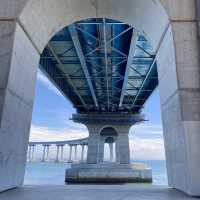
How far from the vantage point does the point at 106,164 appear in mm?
51594

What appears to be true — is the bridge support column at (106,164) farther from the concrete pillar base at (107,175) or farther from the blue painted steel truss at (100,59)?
the blue painted steel truss at (100,59)

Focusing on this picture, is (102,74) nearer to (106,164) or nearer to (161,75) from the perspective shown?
(161,75)

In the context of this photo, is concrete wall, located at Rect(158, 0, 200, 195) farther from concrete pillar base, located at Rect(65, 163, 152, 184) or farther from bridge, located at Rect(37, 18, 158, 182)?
concrete pillar base, located at Rect(65, 163, 152, 184)

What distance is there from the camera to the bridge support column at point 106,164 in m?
47.2

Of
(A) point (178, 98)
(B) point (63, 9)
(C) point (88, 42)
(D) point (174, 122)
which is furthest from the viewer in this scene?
(C) point (88, 42)

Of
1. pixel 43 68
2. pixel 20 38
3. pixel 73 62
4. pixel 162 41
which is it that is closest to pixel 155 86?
pixel 73 62

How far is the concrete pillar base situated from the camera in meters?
46.9

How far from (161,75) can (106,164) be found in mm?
42684

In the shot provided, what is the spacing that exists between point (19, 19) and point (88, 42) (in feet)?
45.1

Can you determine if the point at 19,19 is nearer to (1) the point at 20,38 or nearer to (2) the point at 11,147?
(1) the point at 20,38

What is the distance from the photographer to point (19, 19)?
347 inches

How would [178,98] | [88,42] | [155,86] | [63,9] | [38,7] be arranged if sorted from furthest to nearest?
[155,86]
[88,42]
[63,9]
[38,7]
[178,98]

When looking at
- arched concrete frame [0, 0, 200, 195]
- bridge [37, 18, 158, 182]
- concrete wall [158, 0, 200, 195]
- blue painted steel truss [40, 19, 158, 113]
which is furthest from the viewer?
bridge [37, 18, 158, 182]

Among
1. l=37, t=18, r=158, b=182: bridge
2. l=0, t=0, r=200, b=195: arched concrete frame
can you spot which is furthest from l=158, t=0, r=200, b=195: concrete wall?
l=37, t=18, r=158, b=182: bridge
